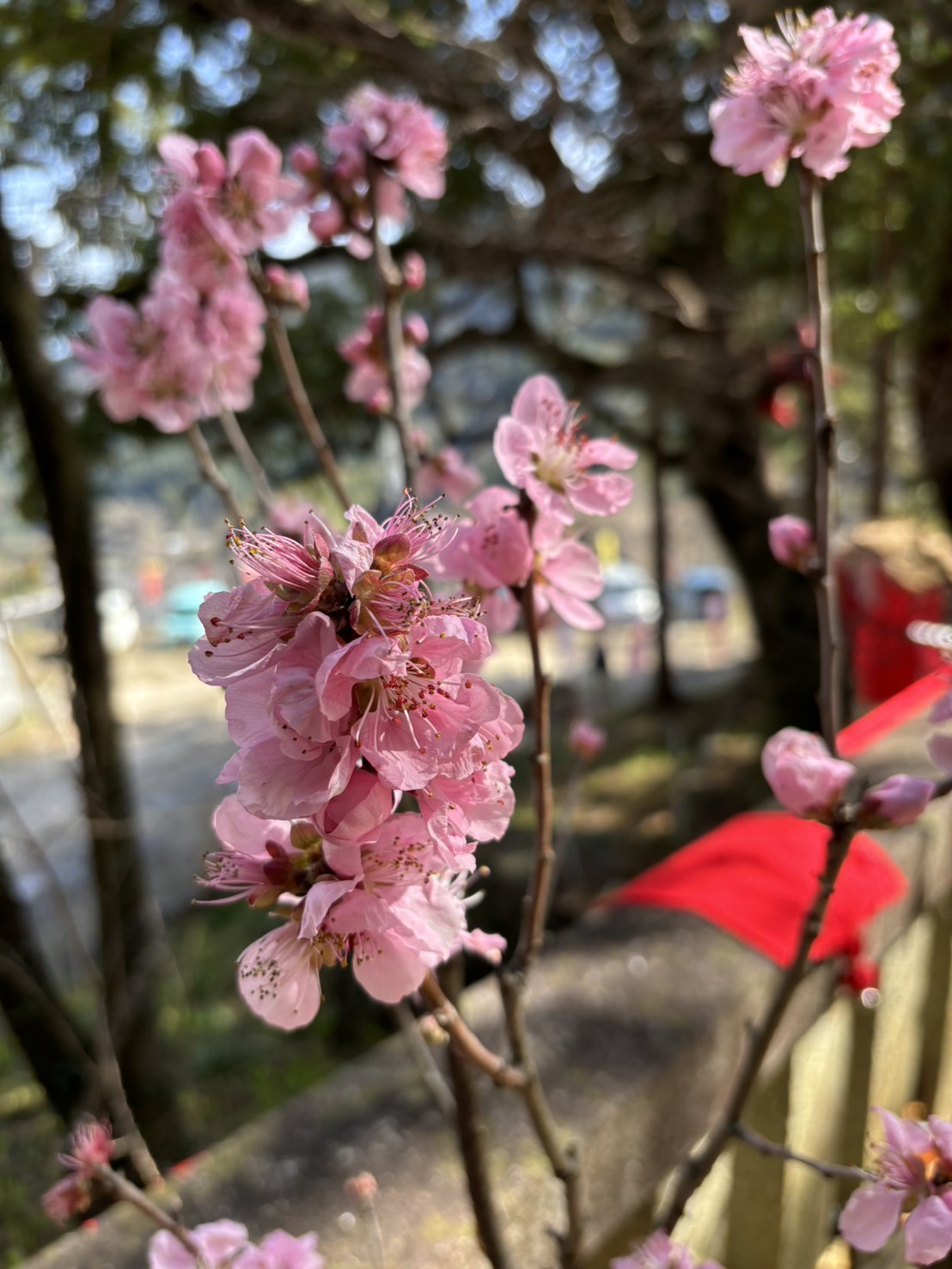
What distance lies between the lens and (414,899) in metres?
0.44

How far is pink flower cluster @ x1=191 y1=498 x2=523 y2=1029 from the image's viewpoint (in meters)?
0.36

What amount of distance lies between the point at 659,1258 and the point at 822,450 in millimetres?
620

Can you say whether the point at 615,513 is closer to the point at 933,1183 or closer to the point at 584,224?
the point at 933,1183

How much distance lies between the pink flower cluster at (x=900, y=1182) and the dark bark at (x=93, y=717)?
2.08m

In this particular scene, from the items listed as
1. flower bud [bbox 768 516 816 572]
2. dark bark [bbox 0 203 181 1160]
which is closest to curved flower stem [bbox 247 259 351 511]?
flower bud [bbox 768 516 816 572]

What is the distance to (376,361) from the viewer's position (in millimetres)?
1005

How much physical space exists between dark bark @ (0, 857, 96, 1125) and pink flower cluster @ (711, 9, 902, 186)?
246 cm

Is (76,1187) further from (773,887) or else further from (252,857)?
(773,887)

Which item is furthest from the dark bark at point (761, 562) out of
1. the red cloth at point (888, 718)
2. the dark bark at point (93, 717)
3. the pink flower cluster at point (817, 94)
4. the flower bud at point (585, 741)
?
the pink flower cluster at point (817, 94)

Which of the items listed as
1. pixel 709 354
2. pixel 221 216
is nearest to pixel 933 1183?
pixel 221 216

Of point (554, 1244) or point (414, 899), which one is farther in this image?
point (554, 1244)

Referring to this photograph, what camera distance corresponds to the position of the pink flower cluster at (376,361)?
0.97 m

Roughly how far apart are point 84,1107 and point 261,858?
2.31 metres

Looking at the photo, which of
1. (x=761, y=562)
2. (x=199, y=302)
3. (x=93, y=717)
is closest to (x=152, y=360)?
(x=199, y=302)
